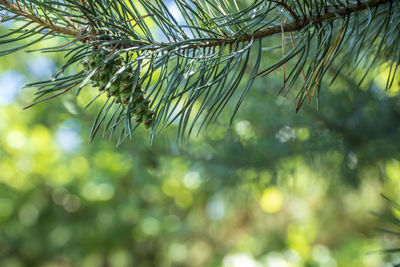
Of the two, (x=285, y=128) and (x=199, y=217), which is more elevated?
(x=285, y=128)

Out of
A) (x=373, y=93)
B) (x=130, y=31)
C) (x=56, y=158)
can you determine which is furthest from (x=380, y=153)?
(x=56, y=158)

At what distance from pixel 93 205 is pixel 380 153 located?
1.25 metres

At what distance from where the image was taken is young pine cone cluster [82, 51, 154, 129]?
0.17 metres

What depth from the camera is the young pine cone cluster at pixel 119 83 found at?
17 cm

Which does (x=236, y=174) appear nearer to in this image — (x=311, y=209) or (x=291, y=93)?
(x=291, y=93)

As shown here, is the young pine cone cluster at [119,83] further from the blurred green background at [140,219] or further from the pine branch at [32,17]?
the blurred green background at [140,219]

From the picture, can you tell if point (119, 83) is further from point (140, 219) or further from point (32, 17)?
point (140, 219)

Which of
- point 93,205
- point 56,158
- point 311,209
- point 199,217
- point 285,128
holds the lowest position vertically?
point 311,209

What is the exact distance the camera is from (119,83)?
0.18m

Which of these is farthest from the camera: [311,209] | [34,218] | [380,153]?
[311,209]

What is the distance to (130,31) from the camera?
19cm

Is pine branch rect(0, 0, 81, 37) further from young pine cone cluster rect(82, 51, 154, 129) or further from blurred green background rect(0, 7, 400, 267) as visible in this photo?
blurred green background rect(0, 7, 400, 267)

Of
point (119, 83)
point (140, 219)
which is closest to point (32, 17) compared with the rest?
point (119, 83)

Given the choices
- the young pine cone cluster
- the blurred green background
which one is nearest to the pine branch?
the young pine cone cluster
